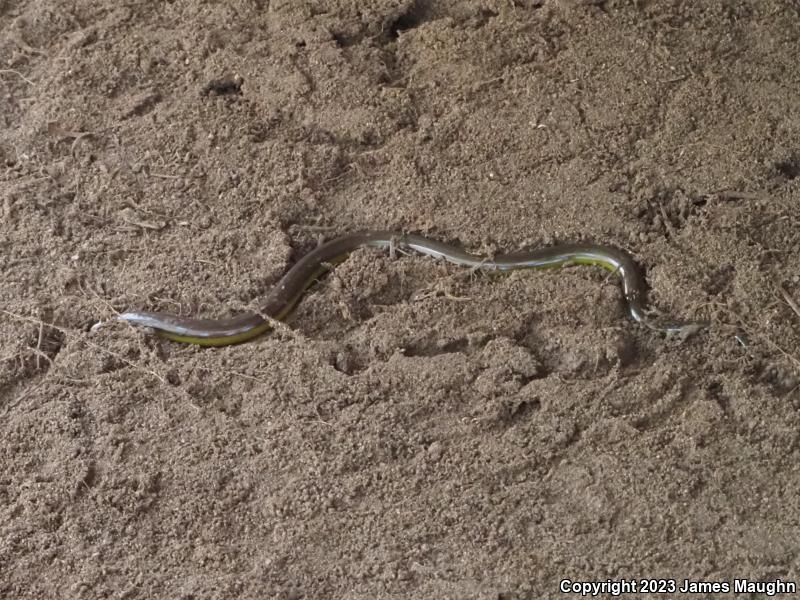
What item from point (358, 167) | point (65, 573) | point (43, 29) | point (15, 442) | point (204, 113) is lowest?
point (65, 573)

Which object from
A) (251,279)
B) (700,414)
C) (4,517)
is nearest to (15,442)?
(4,517)

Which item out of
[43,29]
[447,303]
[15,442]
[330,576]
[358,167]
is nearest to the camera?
[330,576]

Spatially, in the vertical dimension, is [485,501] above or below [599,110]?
below

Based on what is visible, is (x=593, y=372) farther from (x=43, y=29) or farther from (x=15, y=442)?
(x=43, y=29)

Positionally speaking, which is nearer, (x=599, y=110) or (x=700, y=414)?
(x=700, y=414)

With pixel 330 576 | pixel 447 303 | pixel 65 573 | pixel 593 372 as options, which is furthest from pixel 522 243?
pixel 65 573

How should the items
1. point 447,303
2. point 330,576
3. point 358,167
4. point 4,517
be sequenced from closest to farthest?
point 330,576 → point 4,517 → point 447,303 → point 358,167

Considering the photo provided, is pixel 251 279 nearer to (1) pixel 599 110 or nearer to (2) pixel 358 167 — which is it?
(2) pixel 358 167
